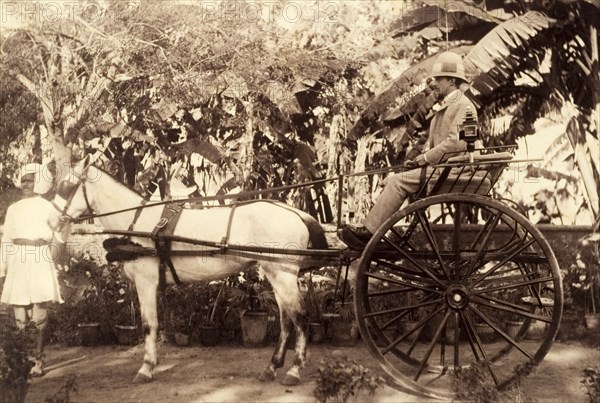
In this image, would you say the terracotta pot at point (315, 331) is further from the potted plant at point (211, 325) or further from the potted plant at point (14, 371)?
the potted plant at point (14, 371)

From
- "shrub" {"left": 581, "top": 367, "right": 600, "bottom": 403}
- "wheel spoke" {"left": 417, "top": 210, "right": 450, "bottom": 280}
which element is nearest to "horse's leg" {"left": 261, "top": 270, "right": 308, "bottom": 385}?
"wheel spoke" {"left": 417, "top": 210, "right": 450, "bottom": 280}

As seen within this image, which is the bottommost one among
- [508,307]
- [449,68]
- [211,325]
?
[211,325]

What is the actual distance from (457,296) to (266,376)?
1.91 m

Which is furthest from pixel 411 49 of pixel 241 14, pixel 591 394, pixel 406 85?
pixel 591 394

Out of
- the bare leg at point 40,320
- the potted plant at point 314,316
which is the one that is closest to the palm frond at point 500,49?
the potted plant at point 314,316

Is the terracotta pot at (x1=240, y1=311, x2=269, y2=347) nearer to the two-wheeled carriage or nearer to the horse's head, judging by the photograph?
the two-wheeled carriage

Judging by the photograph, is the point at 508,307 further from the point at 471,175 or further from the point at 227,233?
the point at 227,233

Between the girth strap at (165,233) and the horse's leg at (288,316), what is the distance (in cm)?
97

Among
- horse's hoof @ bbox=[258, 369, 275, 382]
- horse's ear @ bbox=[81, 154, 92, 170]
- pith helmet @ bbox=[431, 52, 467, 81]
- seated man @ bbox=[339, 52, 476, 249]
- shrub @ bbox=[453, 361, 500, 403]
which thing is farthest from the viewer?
horse's ear @ bbox=[81, 154, 92, 170]

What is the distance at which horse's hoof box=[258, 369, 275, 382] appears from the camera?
5.72 metres

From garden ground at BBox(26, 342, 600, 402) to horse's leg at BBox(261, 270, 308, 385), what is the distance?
181 millimetres

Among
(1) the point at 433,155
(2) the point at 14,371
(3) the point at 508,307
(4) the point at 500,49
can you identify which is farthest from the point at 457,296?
(2) the point at 14,371

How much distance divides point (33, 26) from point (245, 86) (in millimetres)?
2277

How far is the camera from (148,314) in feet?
19.4
